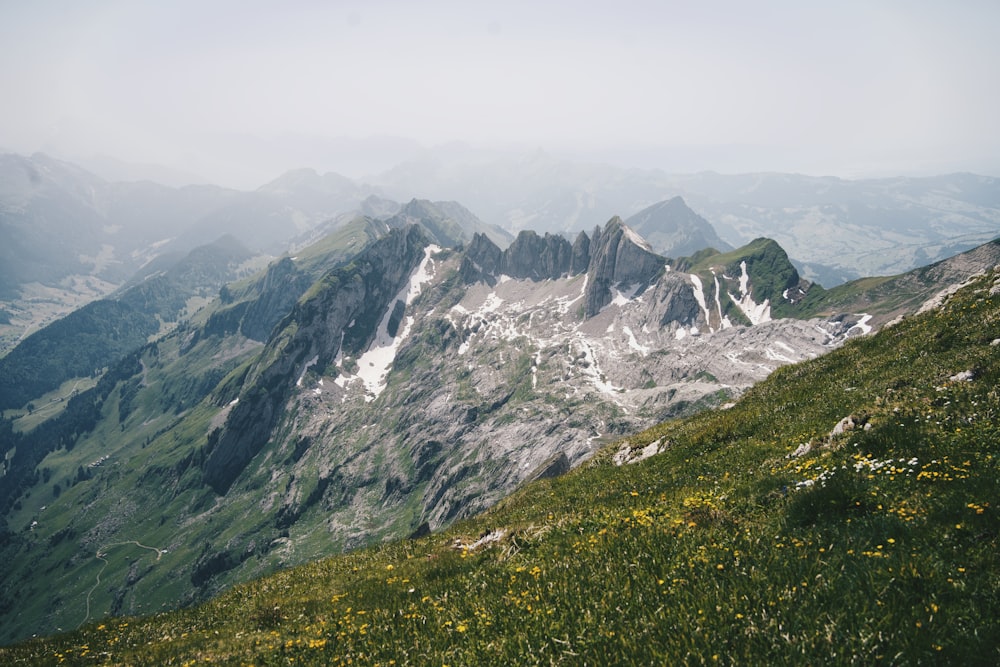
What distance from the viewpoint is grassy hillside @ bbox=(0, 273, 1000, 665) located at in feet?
16.7

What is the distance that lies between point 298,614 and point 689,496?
10113 millimetres

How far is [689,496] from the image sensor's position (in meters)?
11.4

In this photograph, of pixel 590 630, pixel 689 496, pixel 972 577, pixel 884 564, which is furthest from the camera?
pixel 689 496

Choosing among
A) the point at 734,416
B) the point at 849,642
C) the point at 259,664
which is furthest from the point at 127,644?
the point at 734,416

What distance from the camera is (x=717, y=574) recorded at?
6.68 meters

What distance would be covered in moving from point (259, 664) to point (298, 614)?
3.13m

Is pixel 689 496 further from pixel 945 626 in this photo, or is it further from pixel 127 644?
pixel 127 644

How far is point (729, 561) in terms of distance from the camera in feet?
22.9

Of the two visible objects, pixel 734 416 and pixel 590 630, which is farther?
pixel 734 416

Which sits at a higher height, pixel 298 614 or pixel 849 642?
pixel 849 642

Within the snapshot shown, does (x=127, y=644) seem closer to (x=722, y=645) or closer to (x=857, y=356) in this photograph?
(x=722, y=645)

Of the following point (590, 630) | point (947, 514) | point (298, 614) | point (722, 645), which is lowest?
point (298, 614)

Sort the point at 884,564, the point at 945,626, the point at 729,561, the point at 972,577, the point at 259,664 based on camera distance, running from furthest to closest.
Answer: the point at 259,664 → the point at 729,561 → the point at 884,564 → the point at 972,577 → the point at 945,626

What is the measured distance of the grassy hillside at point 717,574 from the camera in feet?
16.7
